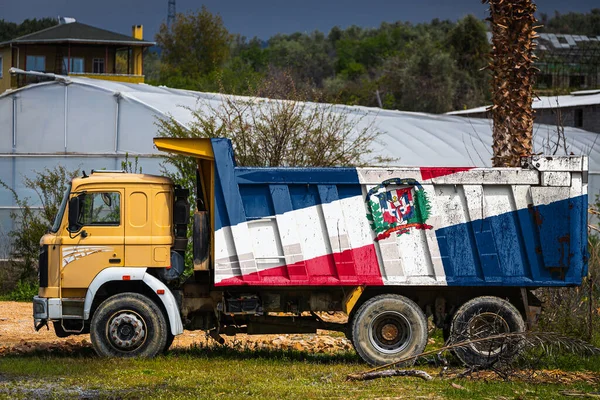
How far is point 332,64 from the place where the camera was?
9250 centimetres

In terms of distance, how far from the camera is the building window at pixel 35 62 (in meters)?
60.2

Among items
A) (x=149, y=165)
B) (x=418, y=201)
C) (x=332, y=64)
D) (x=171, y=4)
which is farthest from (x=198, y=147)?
(x=171, y=4)

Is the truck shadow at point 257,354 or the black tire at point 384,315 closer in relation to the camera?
the black tire at point 384,315

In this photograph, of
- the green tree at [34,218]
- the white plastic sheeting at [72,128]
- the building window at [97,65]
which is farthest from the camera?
the building window at [97,65]

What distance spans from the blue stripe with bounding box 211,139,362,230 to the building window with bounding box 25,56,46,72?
1996 inches

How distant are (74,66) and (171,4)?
2621 inches

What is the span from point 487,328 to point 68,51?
2030 inches

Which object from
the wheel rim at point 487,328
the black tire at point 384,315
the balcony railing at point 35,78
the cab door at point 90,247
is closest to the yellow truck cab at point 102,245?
the cab door at point 90,247

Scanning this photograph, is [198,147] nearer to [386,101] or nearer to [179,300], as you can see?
[179,300]

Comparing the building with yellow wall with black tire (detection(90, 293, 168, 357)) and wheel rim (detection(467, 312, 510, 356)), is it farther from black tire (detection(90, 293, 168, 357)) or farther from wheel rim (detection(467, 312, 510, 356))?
wheel rim (detection(467, 312, 510, 356))

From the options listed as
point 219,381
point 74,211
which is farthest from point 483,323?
point 74,211

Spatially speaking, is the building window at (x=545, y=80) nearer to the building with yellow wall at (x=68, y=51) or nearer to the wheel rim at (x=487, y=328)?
the building with yellow wall at (x=68, y=51)

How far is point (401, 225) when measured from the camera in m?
12.8

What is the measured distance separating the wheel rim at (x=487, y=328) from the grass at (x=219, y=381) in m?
0.76
